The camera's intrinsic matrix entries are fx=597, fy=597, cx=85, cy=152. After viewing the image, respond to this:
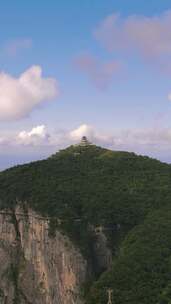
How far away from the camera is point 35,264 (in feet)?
265

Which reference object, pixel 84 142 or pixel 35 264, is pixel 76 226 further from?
pixel 84 142

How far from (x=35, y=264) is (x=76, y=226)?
30.0 feet

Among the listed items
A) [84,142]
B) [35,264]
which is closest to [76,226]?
[35,264]

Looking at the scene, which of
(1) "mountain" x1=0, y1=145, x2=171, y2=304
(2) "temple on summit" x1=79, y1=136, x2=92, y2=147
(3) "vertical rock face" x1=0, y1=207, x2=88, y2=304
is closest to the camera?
(1) "mountain" x1=0, y1=145, x2=171, y2=304

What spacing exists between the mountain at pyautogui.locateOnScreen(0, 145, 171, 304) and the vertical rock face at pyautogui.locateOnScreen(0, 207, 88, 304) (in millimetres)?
123

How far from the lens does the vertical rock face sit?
74250mm

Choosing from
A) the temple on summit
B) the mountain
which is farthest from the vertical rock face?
the temple on summit

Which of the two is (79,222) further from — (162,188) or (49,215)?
(162,188)

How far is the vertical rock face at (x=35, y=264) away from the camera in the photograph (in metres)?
74.2

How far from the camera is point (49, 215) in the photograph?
78500 millimetres

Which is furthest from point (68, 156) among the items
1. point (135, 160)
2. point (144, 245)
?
point (144, 245)

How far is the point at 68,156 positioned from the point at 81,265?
3225cm

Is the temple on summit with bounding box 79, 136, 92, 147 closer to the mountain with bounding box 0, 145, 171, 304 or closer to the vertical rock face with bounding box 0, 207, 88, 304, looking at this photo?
the mountain with bounding box 0, 145, 171, 304

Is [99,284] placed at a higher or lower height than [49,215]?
lower
